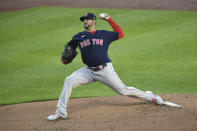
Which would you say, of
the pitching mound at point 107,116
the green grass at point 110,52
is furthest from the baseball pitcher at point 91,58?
the green grass at point 110,52

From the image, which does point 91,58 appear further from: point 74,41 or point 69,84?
point 69,84

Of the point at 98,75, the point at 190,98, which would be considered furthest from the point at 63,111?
the point at 190,98

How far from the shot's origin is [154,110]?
5.95 m

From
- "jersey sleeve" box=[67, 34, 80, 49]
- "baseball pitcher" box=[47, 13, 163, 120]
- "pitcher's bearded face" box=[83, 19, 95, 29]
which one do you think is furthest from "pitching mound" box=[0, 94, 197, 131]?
"pitcher's bearded face" box=[83, 19, 95, 29]

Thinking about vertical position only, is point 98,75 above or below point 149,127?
above

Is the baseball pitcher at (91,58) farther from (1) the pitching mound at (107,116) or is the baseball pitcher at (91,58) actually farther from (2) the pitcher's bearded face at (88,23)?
(1) the pitching mound at (107,116)

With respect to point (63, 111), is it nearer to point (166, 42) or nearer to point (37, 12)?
point (166, 42)

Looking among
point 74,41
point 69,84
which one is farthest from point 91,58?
point 69,84

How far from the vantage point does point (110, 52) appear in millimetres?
10195

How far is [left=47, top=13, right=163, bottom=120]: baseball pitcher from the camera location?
18.9ft

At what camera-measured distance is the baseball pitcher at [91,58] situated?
5.75 meters

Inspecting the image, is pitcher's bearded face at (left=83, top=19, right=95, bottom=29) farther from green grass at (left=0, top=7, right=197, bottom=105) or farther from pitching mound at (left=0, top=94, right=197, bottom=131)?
green grass at (left=0, top=7, right=197, bottom=105)

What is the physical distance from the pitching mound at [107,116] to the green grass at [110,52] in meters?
0.58

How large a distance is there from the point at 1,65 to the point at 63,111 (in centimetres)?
406
